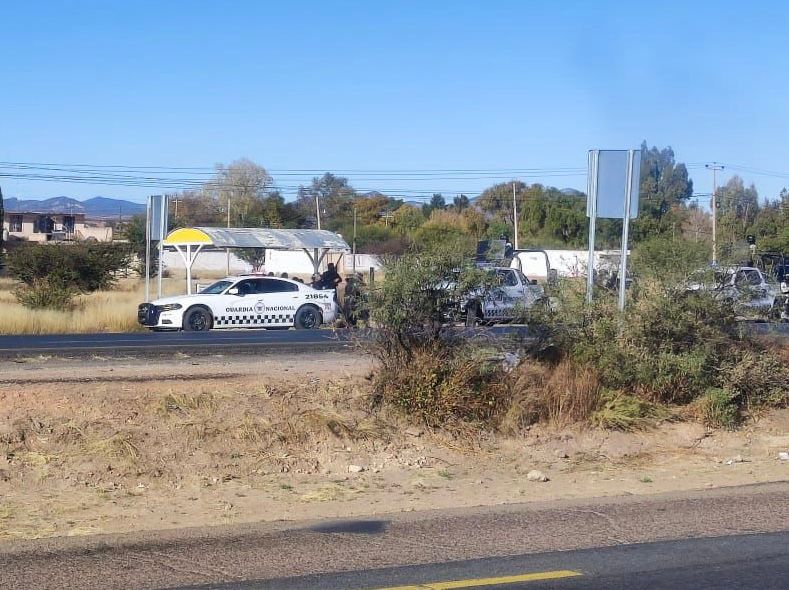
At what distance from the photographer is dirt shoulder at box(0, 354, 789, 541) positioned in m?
10.5

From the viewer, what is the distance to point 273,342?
880 inches

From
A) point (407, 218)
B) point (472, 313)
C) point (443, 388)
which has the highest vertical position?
point (407, 218)

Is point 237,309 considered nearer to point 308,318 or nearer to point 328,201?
point 308,318

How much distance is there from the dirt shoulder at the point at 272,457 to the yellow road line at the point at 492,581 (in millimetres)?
2812

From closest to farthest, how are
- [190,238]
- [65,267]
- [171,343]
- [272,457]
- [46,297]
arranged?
[272,457]
[171,343]
[46,297]
[190,238]
[65,267]

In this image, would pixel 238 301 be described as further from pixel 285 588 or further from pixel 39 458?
pixel 285 588

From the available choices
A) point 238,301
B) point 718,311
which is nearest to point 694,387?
point 718,311

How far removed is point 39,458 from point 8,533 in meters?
2.23

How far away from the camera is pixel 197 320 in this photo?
27.2 m

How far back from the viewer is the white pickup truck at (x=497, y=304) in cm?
1410

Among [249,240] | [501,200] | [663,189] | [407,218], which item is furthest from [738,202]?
[249,240]

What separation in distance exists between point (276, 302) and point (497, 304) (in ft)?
47.1

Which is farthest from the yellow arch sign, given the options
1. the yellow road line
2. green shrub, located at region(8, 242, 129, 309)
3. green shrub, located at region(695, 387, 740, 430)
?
the yellow road line

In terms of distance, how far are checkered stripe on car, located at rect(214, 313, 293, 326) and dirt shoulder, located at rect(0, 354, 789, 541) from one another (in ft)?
40.0
